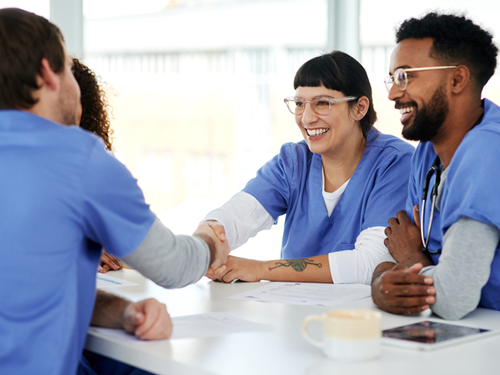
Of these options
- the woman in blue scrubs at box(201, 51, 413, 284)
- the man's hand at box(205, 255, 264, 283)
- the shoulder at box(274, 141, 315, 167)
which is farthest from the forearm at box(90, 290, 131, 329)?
the shoulder at box(274, 141, 315, 167)

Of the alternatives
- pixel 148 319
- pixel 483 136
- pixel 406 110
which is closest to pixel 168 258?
pixel 148 319

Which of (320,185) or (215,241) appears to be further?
(320,185)

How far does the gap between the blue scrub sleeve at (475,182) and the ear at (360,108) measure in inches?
34.3

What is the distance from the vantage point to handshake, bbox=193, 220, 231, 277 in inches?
50.2

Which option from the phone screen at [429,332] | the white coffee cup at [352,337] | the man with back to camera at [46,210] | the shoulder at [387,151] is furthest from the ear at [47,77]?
the shoulder at [387,151]

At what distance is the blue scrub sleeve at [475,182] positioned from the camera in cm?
112

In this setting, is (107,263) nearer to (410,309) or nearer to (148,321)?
(148,321)

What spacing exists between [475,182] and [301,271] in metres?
0.67

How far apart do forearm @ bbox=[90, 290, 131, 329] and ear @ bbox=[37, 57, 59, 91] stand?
462 millimetres

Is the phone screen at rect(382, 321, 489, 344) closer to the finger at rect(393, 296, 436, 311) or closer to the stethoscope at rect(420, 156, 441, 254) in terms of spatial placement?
the finger at rect(393, 296, 436, 311)

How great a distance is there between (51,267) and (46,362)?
16 centimetres

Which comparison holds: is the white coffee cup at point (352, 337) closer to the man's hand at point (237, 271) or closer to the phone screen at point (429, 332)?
the phone screen at point (429, 332)

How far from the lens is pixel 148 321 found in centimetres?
103

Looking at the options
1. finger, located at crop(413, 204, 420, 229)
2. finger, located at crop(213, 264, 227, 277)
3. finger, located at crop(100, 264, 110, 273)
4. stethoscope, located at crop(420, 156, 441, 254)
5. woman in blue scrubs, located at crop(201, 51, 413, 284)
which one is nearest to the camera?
stethoscope, located at crop(420, 156, 441, 254)
